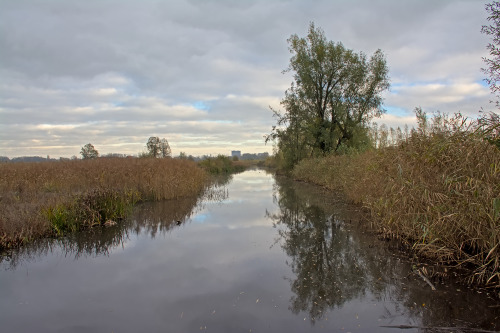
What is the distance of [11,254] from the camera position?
246 inches

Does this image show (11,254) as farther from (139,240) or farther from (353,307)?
(353,307)

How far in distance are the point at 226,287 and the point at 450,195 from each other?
3.95 metres

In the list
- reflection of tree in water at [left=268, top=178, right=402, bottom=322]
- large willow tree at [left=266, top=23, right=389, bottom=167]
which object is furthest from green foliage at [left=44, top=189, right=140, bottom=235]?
large willow tree at [left=266, top=23, right=389, bottom=167]

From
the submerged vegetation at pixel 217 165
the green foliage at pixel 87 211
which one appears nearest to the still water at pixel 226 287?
the green foliage at pixel 87 211

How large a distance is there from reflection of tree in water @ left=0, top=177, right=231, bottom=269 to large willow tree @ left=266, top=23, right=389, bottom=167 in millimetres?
15648

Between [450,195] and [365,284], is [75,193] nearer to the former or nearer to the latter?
[365,284]

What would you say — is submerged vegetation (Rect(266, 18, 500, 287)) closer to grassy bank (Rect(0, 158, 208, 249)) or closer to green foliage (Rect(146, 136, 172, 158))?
grassy bank (Rect(0, 158, 208, 249))

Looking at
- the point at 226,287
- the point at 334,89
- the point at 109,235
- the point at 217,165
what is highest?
the point at 334,89

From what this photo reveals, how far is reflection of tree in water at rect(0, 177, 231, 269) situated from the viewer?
6.38 metres

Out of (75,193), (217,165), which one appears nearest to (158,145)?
(217,165)

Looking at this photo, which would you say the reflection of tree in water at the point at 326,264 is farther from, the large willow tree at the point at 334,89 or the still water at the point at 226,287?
the large willow tree at the point at 334,89

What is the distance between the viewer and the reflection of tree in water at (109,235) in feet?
20.9

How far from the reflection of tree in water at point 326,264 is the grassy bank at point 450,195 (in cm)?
96

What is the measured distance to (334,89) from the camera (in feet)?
81.2
